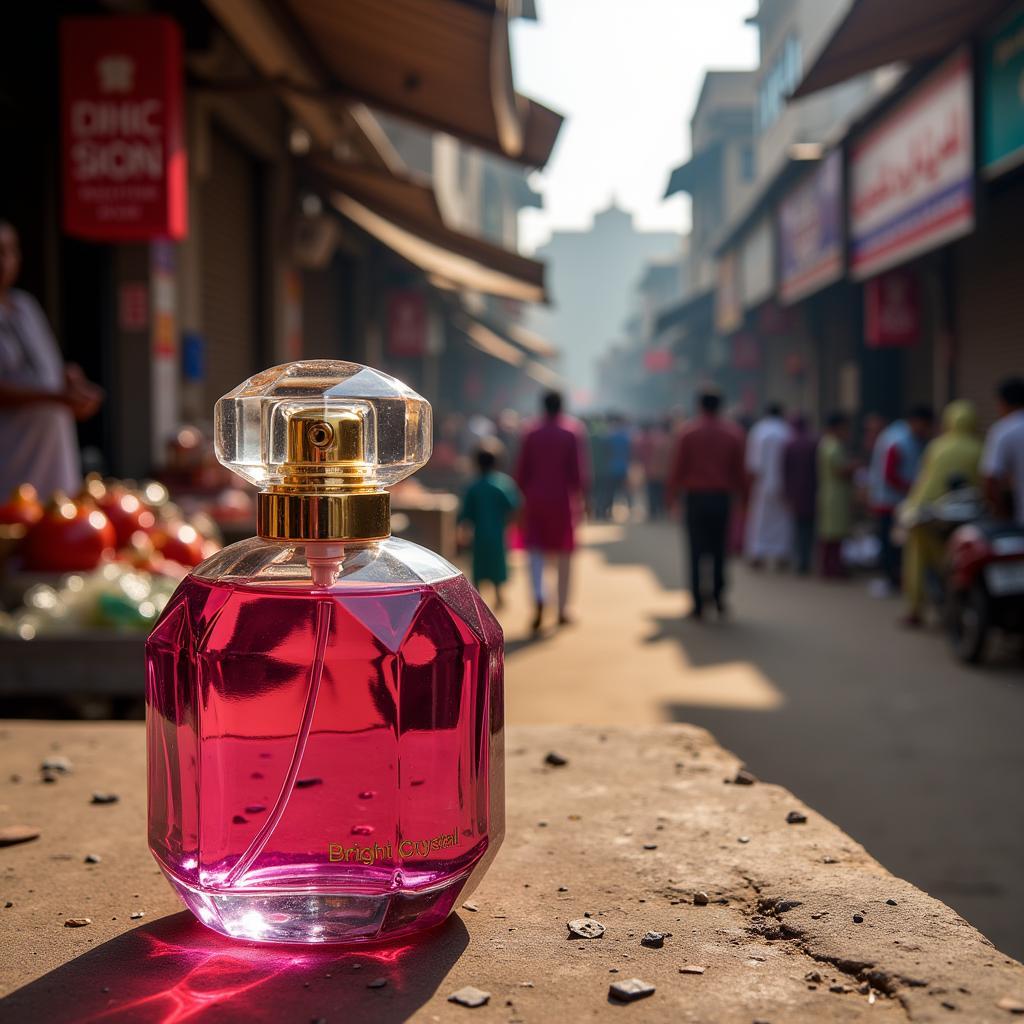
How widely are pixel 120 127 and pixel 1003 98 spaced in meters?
6.21

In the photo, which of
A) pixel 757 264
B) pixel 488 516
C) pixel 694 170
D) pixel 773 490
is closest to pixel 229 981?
pixel 488 516

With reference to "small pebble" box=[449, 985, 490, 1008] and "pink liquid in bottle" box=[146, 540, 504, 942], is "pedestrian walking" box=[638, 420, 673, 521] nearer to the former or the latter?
"pink liquid in bottle" box=[146, 540, 504, 942]

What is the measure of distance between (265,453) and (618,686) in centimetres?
527

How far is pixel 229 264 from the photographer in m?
10.8

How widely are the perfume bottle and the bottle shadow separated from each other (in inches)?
1.1

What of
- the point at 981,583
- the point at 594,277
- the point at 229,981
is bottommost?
the point at 981,583

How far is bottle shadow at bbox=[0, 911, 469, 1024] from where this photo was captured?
104cm

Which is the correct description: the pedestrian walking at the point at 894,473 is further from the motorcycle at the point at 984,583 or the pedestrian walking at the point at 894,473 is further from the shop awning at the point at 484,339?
the shop awning at the point at 484,339

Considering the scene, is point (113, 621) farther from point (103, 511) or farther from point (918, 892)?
point (918, 892)

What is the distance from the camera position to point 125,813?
164 cm

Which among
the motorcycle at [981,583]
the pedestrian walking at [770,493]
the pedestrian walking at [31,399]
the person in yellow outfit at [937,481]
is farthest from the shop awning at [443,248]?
the pedestrian walking at [31,399]

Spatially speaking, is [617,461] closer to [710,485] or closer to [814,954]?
[710,485]

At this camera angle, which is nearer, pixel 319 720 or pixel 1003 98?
pixel 319 720

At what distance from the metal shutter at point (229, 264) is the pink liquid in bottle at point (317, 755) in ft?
29.9
